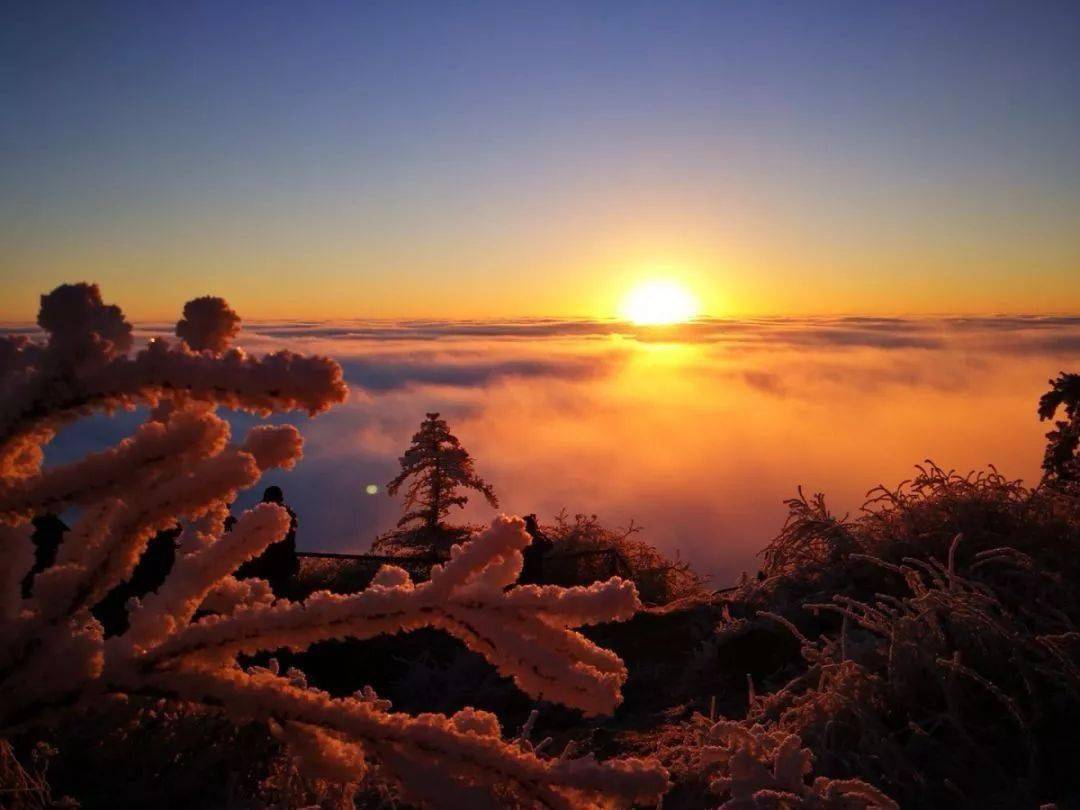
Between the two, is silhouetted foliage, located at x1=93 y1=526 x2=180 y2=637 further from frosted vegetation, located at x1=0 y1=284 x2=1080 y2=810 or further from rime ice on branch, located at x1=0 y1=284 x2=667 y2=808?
rime ice on branch, located at x1=0 y1=284 x2=667 y2=808

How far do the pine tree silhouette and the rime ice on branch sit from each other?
25.1 meters

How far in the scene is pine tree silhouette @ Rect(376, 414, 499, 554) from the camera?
26.7 m

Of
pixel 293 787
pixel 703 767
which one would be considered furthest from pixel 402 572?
pixel 703 767

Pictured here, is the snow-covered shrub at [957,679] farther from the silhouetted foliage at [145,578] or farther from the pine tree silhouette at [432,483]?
the pine tree silhouette at [432,483]

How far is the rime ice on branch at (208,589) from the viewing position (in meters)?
1.00

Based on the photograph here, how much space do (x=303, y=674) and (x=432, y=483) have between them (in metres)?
24.8

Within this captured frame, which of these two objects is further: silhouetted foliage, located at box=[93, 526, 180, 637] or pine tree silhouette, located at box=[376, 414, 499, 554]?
pine tree silhouette, located at box=[376, 414, 499, 554]

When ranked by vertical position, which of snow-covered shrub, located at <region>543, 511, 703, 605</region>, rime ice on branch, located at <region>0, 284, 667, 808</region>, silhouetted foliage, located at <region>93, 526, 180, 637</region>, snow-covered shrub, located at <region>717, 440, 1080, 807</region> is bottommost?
snow-covered shrub, located at <region>543, 511, 703, 605</region>

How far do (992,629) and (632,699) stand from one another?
2.86 m

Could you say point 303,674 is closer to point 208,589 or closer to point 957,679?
point 208,589

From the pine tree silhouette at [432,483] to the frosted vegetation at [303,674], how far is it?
2118cm

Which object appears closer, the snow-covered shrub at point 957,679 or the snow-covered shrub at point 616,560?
the snow-covered shrub at point 957,679

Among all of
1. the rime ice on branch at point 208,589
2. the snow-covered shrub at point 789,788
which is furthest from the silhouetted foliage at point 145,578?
the rime ice on branch at point 208,589

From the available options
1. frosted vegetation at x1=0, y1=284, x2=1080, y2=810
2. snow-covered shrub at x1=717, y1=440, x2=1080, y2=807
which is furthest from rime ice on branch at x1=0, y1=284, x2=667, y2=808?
snow-covered shrub at x1=717, y1=440, x2=1080, y2=807
